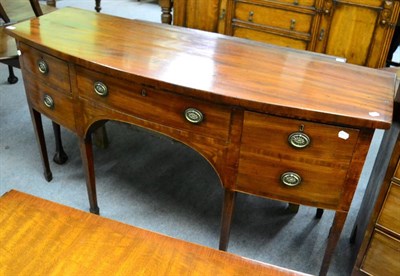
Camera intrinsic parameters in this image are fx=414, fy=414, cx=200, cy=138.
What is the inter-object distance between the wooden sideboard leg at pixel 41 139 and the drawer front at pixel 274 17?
4.81 feet

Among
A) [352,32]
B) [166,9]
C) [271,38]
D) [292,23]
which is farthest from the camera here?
[166,9]

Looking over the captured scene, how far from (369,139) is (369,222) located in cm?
36

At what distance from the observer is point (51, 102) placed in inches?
62.2

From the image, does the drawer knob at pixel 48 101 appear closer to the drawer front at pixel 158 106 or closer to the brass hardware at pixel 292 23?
the drawer front at pixel 158 106

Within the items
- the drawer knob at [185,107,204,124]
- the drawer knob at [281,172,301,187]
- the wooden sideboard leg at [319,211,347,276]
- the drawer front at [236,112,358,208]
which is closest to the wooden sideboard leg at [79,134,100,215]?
the drawer knob at [185,107,204,124]

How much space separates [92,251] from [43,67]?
2.79ft

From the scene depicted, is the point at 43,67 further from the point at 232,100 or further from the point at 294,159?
the point at 294,159

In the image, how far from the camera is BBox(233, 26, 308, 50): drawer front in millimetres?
2572

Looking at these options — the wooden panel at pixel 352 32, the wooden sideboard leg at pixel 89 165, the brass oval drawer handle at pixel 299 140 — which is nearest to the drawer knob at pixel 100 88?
the wooden sideboard leg at pixel 89 165

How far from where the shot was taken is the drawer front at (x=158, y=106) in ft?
3.95

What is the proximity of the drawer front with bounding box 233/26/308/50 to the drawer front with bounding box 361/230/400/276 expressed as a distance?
1531mm

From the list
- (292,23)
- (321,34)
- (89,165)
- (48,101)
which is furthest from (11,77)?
(321,34)

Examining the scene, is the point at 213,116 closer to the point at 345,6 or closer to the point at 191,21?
the point at 345,6

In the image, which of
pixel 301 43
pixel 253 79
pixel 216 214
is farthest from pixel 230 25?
pixel 253 79
